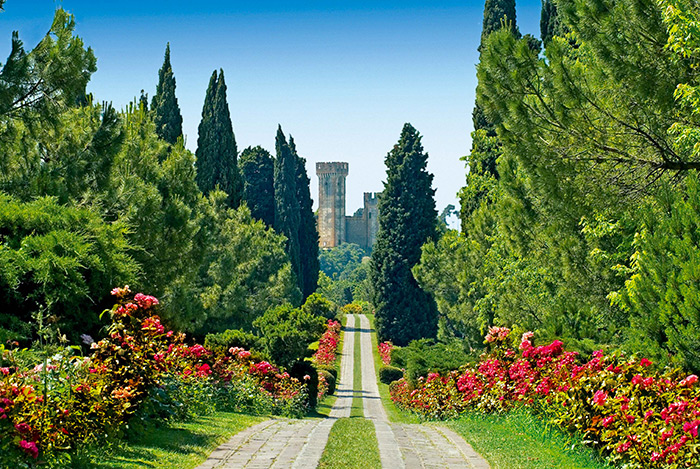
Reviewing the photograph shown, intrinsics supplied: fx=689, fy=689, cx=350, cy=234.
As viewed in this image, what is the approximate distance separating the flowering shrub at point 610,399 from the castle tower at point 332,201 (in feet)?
363

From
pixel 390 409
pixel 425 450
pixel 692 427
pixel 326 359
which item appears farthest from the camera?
pixel 326 359

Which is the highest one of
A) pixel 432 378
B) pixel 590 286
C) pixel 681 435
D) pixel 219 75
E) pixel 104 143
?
pixel 219 75

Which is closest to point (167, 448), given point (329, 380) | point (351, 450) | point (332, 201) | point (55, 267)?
point (351, 450)

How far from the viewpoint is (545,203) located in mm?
10898

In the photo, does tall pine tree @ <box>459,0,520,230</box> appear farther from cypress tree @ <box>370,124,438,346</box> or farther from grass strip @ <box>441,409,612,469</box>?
cypress tree @ <box>370,124,438,346</box>

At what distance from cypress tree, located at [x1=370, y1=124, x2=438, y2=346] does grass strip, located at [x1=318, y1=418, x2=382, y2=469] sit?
1264 inches

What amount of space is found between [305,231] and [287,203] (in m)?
4.25

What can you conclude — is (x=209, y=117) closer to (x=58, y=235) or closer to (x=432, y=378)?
(x=432, y=378)

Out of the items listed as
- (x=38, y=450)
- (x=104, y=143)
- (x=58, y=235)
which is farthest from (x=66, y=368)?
(x=104, y=143)

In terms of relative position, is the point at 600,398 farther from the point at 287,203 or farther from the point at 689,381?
the point at 287,203

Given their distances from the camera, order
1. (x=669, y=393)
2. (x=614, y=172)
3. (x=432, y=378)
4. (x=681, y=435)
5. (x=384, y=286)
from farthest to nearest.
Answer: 1. (x=384, y=286)
2. (x=432, y=378)
3. (x=614, y=172)
4. (x=669, y=393)
5. (x=681, y=435)

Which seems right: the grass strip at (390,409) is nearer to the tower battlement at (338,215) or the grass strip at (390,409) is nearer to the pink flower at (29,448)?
the pink flower at (29,448)

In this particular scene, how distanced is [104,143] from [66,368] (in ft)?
17.6

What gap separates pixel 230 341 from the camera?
55.4 feet
